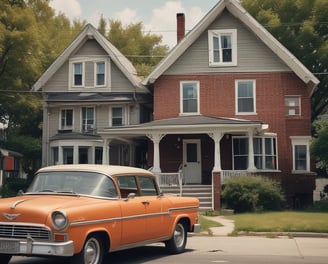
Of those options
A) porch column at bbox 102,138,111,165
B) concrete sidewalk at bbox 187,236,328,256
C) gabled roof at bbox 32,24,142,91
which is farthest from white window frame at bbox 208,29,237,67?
concrete sidewalk at bbox 187,236,328,256

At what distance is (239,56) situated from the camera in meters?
28.4

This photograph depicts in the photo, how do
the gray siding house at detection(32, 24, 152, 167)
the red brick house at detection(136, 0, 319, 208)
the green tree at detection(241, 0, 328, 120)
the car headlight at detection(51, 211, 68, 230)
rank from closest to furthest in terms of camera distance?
the car headlight at detection(51, 211, 68, 230)
the red brick house at detection(136, 0, 319, 208)
the gray siding house at detection(32, 24, 152, 167)
the green tree at detection(241, 0, 328, 120)

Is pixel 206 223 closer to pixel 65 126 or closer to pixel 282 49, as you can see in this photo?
pixel 282 49

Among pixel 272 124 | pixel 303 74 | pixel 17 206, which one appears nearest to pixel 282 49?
pixel 303 74

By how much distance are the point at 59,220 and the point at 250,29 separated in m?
22.0

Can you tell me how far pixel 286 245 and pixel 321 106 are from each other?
93.5ft

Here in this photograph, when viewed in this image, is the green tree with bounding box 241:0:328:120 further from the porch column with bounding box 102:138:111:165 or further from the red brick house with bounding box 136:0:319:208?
the porch column with bounding box 102:138:111:165

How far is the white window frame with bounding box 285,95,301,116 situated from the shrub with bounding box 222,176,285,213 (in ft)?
20.4

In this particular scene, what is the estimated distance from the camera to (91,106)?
3161cm

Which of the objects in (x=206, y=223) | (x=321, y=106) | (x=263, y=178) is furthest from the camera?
(x=321, y=106)

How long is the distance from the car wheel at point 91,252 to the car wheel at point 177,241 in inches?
99.7

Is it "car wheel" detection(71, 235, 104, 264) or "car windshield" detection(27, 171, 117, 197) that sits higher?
"car windshield" detection(27, 171, 117, 197)

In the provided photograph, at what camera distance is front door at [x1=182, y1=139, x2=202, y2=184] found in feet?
92.6

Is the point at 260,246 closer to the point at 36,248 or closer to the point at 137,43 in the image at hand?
the point at 36,248
